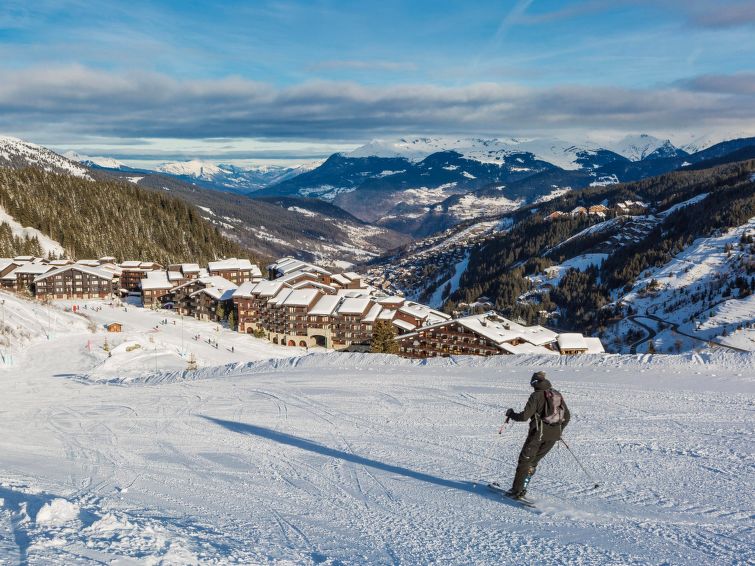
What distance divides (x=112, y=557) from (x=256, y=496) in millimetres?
3389

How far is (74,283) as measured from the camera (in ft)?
314

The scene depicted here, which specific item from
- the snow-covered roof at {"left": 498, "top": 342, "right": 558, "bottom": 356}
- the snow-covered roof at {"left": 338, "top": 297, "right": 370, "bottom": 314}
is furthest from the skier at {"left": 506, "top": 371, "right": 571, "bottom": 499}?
the snow-covered roof at {"left": 338, "top": 297, "right": 370, "bottom": 314}

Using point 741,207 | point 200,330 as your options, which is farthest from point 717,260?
point 200,330

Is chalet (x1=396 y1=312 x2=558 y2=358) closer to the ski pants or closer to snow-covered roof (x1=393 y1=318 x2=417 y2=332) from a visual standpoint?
snow-covered roof (x1=393 y1=318 x2=417 y2=332)

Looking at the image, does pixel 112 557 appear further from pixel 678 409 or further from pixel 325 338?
pixel 325 338

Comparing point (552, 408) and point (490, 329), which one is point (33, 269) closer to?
point (490, 329)

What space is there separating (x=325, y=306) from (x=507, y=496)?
7606cm

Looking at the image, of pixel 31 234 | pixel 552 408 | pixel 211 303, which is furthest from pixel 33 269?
pixel 552 408

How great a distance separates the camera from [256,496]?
32.8ft

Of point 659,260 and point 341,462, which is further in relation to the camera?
point 659,260

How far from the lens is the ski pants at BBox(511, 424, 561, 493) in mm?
9320

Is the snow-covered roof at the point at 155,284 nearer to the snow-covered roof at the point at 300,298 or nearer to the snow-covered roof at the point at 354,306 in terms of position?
the snow-covered roof at the point at 300,298

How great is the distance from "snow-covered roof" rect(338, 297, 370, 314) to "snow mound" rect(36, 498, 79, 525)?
240 ft

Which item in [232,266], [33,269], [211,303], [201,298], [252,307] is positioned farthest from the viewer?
[232,266]
